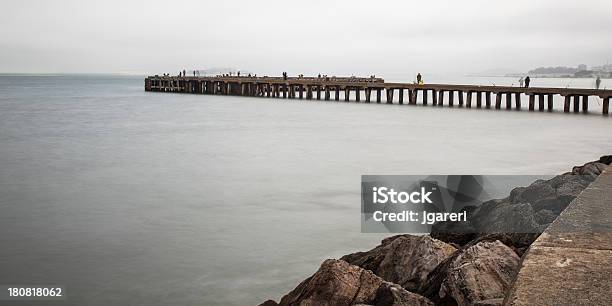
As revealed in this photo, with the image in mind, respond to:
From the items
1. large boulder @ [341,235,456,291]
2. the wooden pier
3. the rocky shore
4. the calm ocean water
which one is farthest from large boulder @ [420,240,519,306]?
the wooden pier

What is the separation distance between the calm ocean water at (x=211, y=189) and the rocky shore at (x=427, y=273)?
161 cm

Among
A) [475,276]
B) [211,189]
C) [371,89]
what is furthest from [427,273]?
[371,89]

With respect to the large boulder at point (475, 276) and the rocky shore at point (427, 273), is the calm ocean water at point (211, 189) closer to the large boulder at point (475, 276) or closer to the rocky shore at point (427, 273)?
the rocky shore at point (427, 273)

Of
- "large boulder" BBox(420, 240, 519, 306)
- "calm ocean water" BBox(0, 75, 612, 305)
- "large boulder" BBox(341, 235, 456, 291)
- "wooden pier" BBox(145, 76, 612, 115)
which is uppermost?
"wooden pier" BBox(145, 76, 612, 115)

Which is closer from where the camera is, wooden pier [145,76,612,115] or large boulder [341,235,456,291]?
large boulder [341,235,456,291]

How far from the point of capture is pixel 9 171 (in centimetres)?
1458

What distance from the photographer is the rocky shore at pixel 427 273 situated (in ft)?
13.4

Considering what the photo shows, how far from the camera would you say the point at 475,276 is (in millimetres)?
4148

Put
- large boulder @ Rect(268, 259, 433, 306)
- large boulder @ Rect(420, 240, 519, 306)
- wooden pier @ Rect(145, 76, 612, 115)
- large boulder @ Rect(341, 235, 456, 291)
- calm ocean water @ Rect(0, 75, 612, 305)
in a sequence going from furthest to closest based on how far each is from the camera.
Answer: wooden pier @ Rect(145, 76, 612, 115)
calm ocean water @ Rect(0, 75, 612, 305)
large boulder @ Rect(341, 235, 456, 291)
large boulder @ Rect(268, 259, 433, 306)
large boulder @ Rect(420, 240, 519, 306)

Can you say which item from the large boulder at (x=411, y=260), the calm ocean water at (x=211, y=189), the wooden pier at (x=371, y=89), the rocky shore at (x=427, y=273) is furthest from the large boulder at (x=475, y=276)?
the wooden pier at (x=371, y=89)

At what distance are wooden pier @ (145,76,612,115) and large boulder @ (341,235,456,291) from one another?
2887 centimetres

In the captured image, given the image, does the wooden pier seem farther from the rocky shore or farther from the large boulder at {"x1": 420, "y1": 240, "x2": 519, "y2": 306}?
the large boulder at {"x1": 420, "y1": 240, "x2": 519, "y2": 306}

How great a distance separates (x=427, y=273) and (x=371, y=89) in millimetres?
49628

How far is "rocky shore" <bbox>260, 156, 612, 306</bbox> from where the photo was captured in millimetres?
4070
